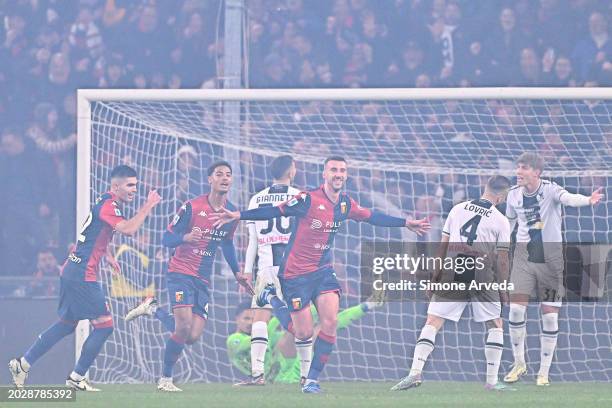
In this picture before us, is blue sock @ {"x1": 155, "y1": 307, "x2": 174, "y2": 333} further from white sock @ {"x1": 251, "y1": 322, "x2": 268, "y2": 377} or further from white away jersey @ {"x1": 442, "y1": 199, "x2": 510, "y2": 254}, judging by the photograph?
white away jersey @ {"x1": 442, "y1": 199, "x2": 510, "y2": 254}

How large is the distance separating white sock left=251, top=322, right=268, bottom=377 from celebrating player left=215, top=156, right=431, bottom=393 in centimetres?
46

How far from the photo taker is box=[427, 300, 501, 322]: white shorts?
10.8 metres

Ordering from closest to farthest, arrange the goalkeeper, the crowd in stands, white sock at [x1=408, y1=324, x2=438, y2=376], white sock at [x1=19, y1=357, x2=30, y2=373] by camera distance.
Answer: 1. white sock at [x1=408, y1=324, x2=438, y2=376]
2. white sock at [x1=19, y1=357, x2=30, y2=373]
3. the goalkeeper
4. the crowd in stands

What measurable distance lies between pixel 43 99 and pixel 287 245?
19.0 feet

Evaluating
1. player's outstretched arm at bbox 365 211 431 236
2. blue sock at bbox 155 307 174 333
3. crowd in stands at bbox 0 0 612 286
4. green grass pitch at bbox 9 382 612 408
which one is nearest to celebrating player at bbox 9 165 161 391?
green grass pitch at bbox 9 382 612 408

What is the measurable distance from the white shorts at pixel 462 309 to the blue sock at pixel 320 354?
803mm

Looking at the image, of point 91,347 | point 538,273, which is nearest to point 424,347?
point 538,273

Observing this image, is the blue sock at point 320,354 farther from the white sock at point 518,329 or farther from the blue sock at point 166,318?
the white sock at point 518,329

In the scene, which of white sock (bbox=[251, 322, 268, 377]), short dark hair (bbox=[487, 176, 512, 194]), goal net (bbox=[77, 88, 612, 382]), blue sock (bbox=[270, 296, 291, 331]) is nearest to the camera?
short dark hair (bbox=[487, 176, 512, 194])

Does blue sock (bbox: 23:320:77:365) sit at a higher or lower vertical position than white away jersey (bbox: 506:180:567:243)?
lower

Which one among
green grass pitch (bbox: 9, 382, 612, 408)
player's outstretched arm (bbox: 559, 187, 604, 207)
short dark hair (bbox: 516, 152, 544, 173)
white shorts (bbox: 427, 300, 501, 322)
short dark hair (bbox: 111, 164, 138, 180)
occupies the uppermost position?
short dark hair (bbox: 516, 152, 544, 173)

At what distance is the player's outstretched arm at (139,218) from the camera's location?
10.5 meters

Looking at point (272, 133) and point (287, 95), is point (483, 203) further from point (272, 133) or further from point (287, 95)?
point (272, 133)

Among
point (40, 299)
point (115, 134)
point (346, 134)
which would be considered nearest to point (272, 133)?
point (346, 134)
